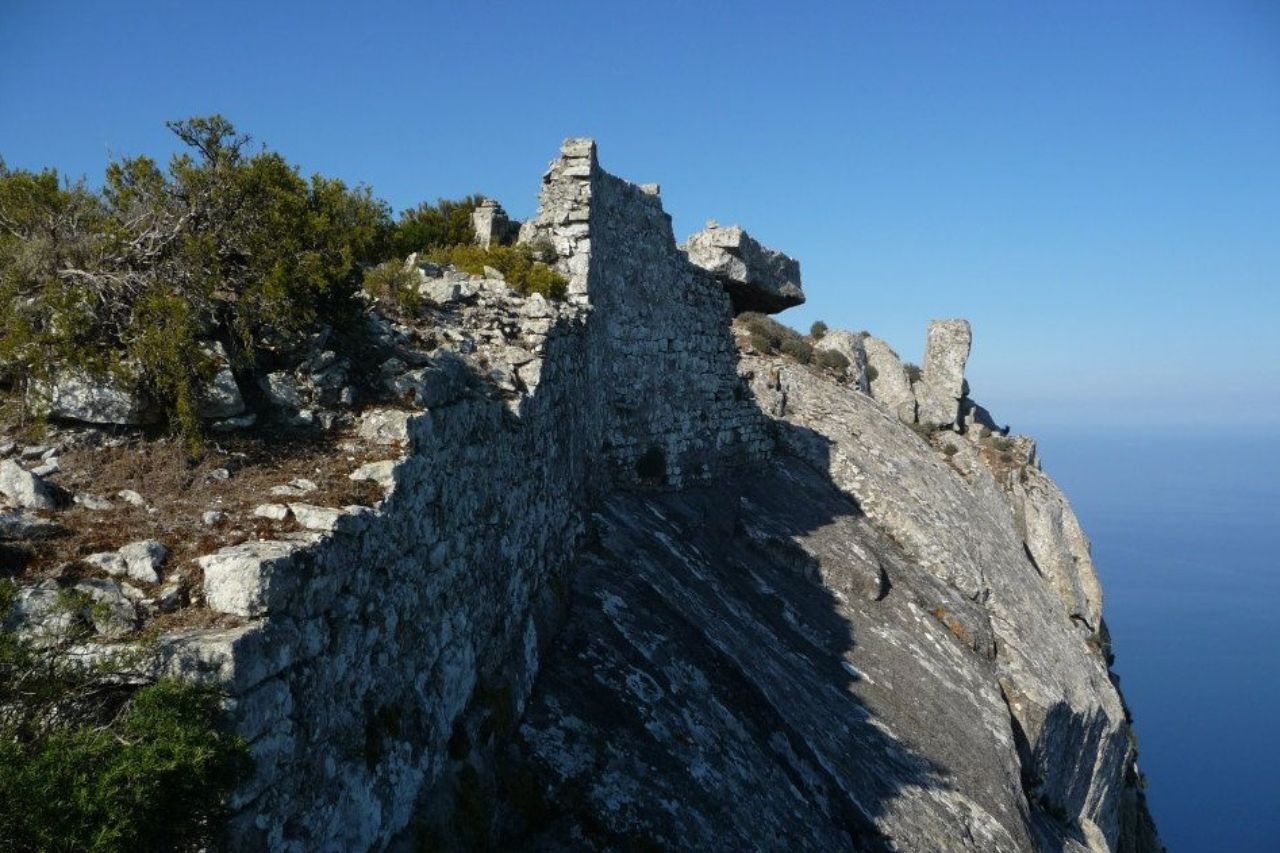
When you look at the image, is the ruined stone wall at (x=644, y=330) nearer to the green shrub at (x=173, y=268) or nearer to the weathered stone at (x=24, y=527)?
the green shrub at (x=173, y=268)

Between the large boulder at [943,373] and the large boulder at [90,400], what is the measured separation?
98.4 ft

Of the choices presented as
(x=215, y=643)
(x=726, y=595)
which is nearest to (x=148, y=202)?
(x=215, y=643)

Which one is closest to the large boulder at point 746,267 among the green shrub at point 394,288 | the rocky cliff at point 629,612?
the rocky cliff at point 629,612

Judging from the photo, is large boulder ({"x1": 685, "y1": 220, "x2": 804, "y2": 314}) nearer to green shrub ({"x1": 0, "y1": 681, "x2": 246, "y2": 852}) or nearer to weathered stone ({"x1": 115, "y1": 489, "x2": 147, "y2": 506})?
weathered stone ({"x1": 115, "y1": 489, "x2": 147, "y2": 506})

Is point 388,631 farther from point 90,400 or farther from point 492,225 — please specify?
point 492,225

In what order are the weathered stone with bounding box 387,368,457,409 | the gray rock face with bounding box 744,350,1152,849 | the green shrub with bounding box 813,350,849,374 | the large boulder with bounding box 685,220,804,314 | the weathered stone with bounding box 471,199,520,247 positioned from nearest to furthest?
the weathered stone with bounding box 387,368,457,409 < the weathered stone with bounding box 471,199,520,247 < the gray rock face with bounding box 744,350,1152,849 < the large boulder with bounding box 685,220,804,314 < the green shrub with bounding box 813,350,849,374

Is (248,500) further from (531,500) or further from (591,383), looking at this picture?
(591,383)

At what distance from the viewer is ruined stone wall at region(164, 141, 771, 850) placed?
4.14 metres

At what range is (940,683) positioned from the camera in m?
14.9

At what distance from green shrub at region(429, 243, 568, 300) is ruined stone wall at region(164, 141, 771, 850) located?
11.7 inches

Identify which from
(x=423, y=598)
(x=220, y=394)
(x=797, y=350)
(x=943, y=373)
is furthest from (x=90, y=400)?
(x=943, y=373)

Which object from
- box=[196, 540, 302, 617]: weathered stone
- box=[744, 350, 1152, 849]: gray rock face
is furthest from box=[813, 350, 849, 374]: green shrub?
box=[196, 540, 302, 617]: weathered stone

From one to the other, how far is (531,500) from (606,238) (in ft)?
20.4

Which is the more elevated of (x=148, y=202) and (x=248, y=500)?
(x=148, y=202)
